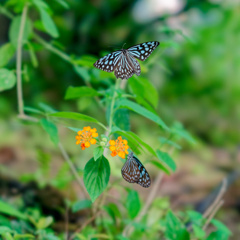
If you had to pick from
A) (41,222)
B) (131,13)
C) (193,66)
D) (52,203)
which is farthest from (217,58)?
(41,222)

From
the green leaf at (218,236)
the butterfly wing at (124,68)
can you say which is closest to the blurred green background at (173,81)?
the green leaf at (218,236)

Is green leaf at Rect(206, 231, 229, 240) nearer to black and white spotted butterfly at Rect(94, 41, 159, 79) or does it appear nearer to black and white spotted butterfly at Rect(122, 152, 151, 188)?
black and white spotted butterfly at Rect(122, 152, 151, 188)

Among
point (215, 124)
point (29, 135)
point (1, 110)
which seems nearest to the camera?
point (29, 135)

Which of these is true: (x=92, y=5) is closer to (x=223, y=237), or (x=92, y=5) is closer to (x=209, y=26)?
(x=209, y=26)

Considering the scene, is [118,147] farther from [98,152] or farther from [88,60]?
[88,60]

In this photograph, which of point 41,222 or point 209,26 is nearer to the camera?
point 41,222

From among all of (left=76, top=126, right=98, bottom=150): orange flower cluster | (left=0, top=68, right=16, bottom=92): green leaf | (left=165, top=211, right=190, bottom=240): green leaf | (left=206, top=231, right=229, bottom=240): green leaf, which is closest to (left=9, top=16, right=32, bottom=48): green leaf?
(left=0, top=68, right=16, bottom=92): green leaf
